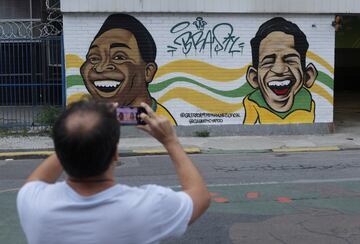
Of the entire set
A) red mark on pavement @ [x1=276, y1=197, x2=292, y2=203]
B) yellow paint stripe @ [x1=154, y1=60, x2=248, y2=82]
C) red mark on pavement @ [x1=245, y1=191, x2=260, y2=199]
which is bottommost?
red mark on pavement @ [x1=245, y1=191, x2=260, y2=199]

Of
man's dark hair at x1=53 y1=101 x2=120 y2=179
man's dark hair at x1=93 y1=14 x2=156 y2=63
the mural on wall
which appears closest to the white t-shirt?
man's dark hair at x1=53 y1=101 x2=120 y2=179

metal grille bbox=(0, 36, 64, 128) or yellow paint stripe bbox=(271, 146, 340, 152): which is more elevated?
metal grille bbox=(0, 36, 64, 128)

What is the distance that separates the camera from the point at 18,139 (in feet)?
43.8

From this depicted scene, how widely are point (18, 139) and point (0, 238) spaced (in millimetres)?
8185

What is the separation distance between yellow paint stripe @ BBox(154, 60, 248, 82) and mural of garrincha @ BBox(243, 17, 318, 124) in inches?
14.6

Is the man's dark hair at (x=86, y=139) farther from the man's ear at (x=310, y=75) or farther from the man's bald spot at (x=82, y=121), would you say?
the man's ear at (x=310, y=75)

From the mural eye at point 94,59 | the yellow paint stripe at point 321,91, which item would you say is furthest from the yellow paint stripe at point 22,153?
the yellow paint stripe at point 321,91

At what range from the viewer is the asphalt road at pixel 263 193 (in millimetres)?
5617

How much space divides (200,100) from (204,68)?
83 centimetres

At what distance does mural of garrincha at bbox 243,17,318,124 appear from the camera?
14.1 metres

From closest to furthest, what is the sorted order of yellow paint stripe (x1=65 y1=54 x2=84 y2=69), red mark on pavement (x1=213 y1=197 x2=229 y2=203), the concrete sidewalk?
1. red mark on pavement (x1=213 y1=197 x2=229 y2=203)
2. the concrete sidewalk
3. yellow paint stripe (x1=65 y1=54 x2=84 y2=69)

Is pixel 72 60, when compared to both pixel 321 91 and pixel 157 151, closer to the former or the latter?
pixel 157 151

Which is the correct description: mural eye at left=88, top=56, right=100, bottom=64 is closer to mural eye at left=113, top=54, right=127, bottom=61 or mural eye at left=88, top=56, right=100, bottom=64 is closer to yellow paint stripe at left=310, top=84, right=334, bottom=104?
mural eye at left=113, top=54, right=127, bottom=61

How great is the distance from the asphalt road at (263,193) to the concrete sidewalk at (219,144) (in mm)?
507
